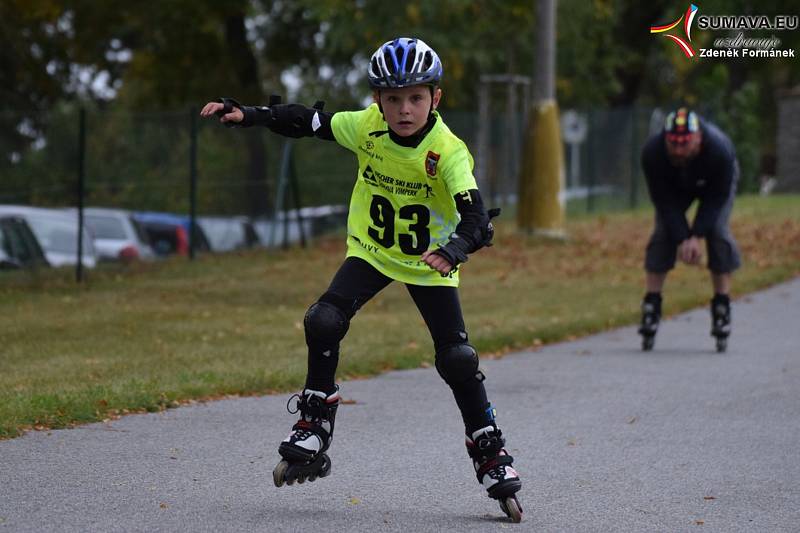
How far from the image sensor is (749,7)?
37.9 metres

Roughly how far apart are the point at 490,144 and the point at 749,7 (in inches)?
445

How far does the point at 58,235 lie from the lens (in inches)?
695

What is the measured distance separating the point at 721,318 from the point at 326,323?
249 inches

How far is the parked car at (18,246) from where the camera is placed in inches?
637

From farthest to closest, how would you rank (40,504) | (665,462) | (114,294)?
(114,294) → (665,462) → (40,504)

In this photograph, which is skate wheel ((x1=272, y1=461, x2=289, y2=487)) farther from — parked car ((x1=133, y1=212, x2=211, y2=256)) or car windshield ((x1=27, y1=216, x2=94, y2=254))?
parked car ((x1=133, y1=212, x2=211, y2=256))

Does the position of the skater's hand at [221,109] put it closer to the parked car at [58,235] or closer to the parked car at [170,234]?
the parked car at [58,235]

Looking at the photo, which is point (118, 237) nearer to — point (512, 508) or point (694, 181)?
point (694, 181)

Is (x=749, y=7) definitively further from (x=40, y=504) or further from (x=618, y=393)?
(x=40, y=504)

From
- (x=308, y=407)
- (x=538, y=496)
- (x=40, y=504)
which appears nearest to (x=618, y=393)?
(x=538, y=496)

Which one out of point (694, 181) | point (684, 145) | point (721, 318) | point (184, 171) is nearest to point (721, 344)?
point (721, 318)

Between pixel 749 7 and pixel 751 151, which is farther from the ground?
pixel 749 7

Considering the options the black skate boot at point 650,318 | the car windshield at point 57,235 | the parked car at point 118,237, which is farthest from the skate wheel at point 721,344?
the parked car at point 118,237

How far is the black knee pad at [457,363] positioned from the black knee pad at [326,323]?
40 centimetres
